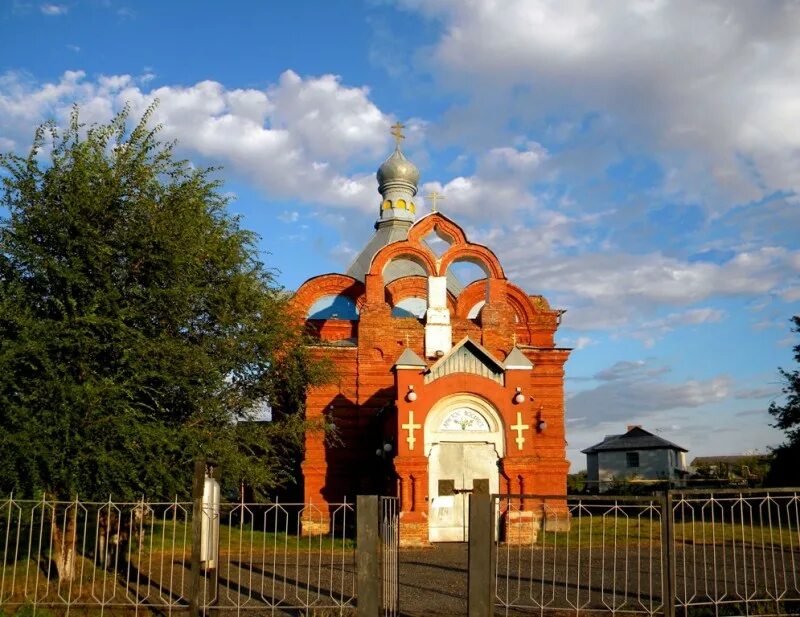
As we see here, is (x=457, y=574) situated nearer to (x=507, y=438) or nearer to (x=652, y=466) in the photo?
(x=507, y=438)

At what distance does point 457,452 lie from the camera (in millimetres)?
17656

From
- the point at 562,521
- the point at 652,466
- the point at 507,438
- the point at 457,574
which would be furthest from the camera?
Result: the point at 652,466

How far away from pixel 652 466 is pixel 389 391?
3355cm

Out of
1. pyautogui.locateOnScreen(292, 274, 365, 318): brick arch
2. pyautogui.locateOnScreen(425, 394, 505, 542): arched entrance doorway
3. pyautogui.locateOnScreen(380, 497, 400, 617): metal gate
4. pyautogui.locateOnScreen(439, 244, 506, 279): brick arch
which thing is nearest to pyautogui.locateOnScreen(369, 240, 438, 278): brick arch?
pyautogui.locateOnScreen(439, 244, 506, 279): brick arch

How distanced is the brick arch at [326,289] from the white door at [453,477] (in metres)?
7.29

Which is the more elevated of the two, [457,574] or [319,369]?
[319,369]

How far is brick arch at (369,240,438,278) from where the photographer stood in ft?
70.9

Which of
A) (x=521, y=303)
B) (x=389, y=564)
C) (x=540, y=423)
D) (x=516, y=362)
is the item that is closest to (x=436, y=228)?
(x=521, y=303)

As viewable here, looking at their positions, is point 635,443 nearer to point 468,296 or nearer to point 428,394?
point 468,296

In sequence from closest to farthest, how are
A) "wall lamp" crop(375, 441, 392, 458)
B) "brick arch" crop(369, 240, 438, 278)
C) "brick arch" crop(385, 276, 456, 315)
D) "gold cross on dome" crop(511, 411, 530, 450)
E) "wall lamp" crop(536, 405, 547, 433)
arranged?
1. "gold cross on dome" crop(511, 411, 530, 450)
2. "wall lamp" crop(375, 441, 392, 458)
3. "wall lamp" crop(536, 405, 547, 433)
4. "brick arch" crop(369, 240, 438, 278)
5. "brick arch" crop(385, 276, 456, 315)

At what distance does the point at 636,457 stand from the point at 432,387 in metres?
37.3

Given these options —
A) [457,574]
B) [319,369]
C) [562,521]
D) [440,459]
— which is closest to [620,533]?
[562,521]

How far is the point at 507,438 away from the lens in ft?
57.6

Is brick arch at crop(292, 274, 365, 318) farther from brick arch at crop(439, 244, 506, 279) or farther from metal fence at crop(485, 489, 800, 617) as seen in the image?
metal fence at crop(485, 489, 800, 617)
